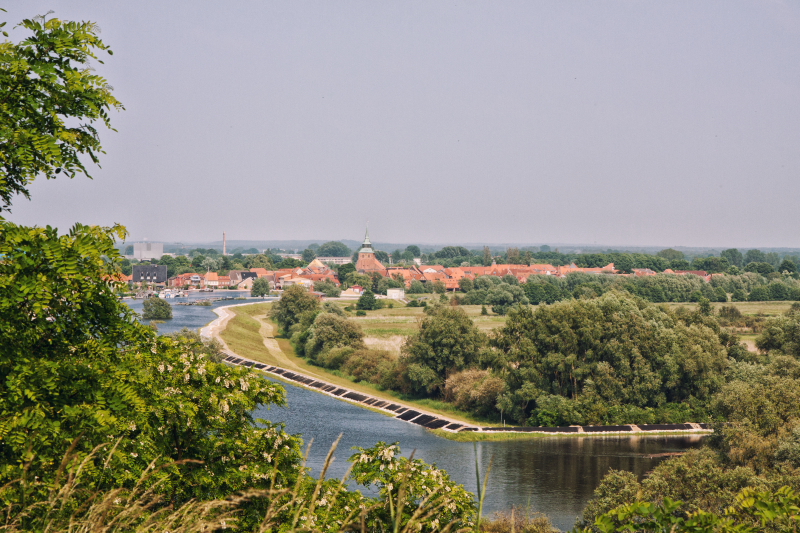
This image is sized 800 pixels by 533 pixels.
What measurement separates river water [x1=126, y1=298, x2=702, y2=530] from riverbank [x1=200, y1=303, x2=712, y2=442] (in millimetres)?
761

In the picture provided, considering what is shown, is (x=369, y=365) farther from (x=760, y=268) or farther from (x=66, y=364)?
(x=760, y=268)

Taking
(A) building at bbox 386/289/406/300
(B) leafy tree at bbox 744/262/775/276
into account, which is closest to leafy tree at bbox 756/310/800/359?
(A) building at bbox 386/289/406/300

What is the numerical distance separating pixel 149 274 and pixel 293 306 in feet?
248

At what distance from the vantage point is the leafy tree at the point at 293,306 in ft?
222

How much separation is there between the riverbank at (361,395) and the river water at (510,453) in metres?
0.76

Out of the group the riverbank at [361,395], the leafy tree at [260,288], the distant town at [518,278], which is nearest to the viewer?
the riverbank at [361,395]

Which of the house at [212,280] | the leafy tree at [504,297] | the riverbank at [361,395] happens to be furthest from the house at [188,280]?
the leafy tree at [504,297]

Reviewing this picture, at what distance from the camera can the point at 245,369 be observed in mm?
12039

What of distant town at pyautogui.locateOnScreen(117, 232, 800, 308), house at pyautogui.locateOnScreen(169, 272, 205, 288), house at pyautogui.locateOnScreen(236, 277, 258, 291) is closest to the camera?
distant town at pyautogui.locateOnScreen(117, 232, 800, 308)

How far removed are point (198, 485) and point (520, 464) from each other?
75.5 feet

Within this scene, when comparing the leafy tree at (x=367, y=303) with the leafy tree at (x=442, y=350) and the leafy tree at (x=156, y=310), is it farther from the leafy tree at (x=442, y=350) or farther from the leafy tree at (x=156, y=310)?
the leafy tree at (x=442, y=350)

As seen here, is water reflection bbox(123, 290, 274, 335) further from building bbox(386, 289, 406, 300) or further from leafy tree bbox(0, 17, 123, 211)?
leafy tree bbox(0, 17, 123, 211)

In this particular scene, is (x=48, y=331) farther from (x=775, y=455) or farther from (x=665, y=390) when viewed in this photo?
(x=665, y=390)

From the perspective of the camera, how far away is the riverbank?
35938mm
